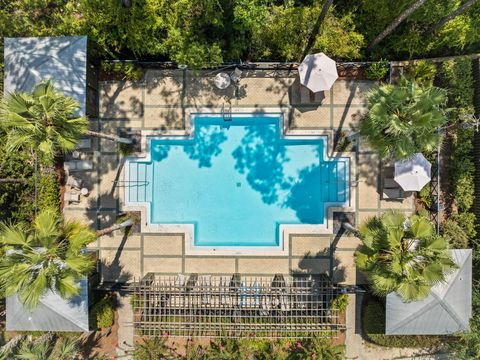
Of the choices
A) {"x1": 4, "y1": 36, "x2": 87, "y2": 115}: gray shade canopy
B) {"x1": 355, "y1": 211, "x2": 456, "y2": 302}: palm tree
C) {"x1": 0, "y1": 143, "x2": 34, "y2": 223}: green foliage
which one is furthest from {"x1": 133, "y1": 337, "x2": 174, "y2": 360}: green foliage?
{"x1": 4, "y1": 36, "x2": 87, "y2": 115}: gray shade canopy

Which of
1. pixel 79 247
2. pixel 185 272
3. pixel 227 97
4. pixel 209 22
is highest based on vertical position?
pixel 209 22

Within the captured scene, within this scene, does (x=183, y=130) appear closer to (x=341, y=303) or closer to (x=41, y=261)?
(x=41, y=261)

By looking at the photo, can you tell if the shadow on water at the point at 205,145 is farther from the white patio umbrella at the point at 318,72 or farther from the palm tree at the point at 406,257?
the palm tree at the point at 406,257

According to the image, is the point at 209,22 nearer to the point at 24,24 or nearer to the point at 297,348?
the point at 24,24

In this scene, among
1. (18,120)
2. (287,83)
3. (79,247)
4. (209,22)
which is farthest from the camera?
(287,83)

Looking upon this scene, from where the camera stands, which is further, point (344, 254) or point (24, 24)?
point (344, 254)

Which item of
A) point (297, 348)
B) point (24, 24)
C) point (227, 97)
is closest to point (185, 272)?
point (297, 348)
